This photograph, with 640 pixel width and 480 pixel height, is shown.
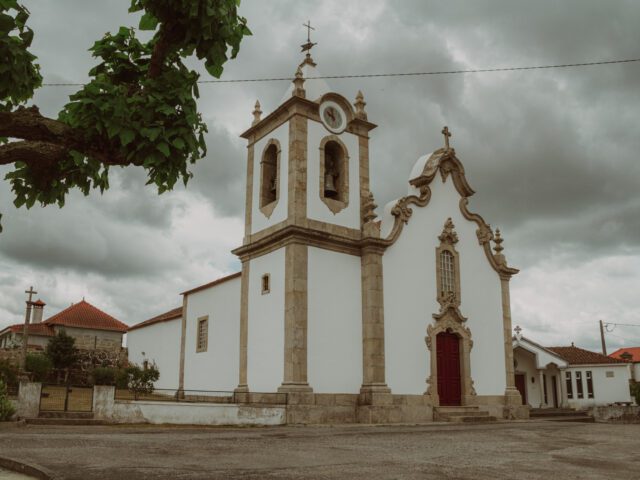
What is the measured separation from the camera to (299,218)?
19109 millimetres

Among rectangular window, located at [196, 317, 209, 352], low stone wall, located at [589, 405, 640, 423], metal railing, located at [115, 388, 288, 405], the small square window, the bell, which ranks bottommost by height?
low stone wall, located at [589, 405, 640, 423]

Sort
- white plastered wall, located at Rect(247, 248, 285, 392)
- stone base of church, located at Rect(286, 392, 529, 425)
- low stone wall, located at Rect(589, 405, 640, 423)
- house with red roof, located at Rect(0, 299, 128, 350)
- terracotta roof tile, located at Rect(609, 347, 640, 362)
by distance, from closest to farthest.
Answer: stone base of church, located at Rect(286, 392, 529, 425)
white plastered wall, located at Rect(247, 248, 285, 392)
low stone wall, located at Rect(589, 405, 640, 423)
house with red roof, located at Rect(0, 299, 128, 350)
terracotta roof tile, located at Rect(609, 347, 640, 362)

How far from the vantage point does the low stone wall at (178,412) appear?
16328mm

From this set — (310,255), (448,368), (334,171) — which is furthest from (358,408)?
(334,171)

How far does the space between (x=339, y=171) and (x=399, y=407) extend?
7840mm

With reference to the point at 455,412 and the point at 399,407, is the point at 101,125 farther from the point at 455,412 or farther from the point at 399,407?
the point at 455,412

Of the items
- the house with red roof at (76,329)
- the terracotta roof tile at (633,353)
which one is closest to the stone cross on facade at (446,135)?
the house with red roof at (76,329)

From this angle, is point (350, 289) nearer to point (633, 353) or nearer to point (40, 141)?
point (40, 141)

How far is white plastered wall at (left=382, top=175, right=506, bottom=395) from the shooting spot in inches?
790

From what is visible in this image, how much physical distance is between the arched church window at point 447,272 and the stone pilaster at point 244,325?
6693 millimetres

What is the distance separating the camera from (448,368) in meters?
21.4

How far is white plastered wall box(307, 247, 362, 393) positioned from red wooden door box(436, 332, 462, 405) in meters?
3.33

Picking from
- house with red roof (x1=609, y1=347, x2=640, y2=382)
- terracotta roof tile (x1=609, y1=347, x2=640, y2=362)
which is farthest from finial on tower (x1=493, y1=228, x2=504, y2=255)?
terracotta roof tile (x1=609, y1=347, x2=640, y2=362)

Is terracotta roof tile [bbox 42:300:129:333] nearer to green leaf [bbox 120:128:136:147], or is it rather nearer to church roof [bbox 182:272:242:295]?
church roof [bbox 182:272:242:295]
